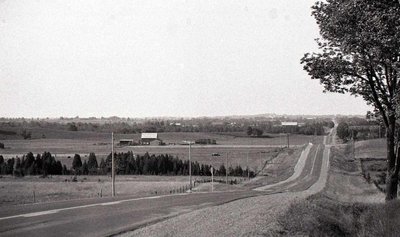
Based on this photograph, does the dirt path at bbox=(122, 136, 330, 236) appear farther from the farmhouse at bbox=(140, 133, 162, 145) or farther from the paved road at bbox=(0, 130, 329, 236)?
the farmhouse at bbox=(140, 133, 162, 145)

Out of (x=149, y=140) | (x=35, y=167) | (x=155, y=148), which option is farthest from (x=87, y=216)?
(x=149, y=140)

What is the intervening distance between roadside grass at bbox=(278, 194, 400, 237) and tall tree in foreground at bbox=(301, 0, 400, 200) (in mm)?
2786

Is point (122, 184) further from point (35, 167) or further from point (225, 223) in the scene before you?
point (225, 223)

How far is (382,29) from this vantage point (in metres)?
15.8

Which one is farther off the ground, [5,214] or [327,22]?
[327,22]

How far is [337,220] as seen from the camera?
16.5 metres

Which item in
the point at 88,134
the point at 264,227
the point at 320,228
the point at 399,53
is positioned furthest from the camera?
the point at 88,134

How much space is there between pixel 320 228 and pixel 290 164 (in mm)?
75171

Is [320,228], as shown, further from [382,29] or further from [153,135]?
[153,135]

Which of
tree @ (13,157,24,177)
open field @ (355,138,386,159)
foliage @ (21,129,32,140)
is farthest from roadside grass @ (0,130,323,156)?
open field @ (355,138,386,159)

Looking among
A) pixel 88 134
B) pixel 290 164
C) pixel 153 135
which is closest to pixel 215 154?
pixel 290 164

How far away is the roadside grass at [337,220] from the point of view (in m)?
13.5

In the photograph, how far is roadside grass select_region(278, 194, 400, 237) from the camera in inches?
532

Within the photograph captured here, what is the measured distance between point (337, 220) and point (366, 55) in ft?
22.4
